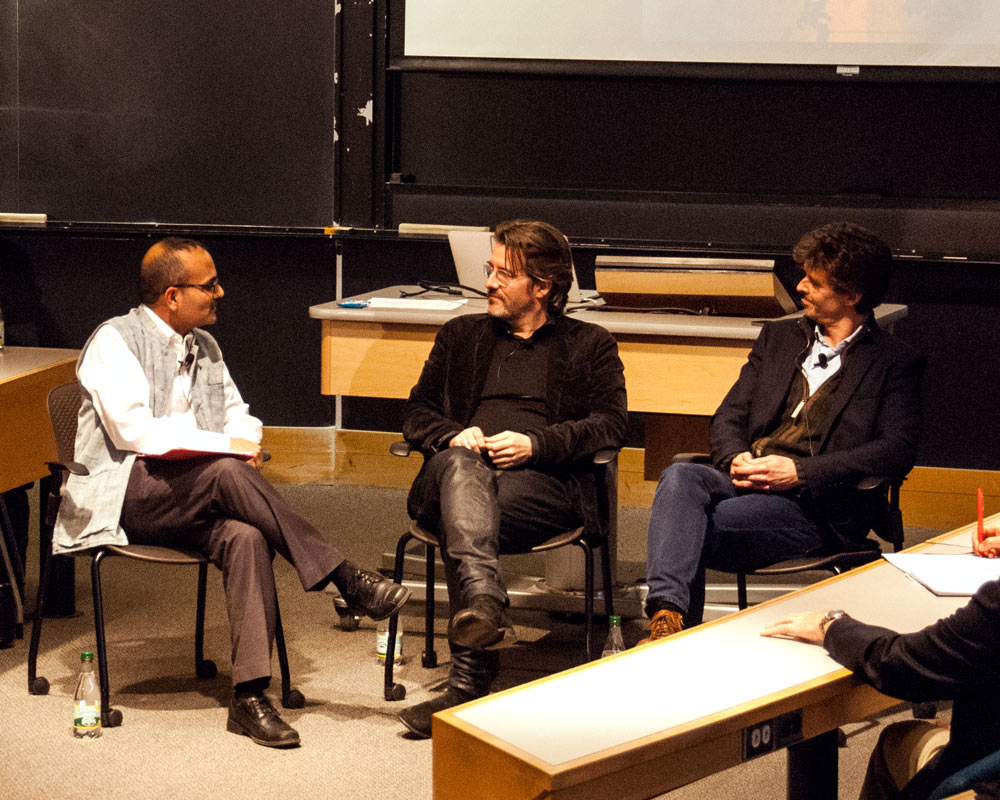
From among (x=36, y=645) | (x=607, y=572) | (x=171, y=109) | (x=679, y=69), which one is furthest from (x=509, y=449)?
(x=171, y=109)

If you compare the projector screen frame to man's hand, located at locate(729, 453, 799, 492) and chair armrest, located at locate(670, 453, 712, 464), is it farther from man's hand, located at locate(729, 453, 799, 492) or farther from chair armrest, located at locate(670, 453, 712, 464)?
man's hand, located at locate(729, 453, 799, 492)

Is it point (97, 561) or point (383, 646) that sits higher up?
point (97, 561)

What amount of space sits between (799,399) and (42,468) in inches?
82.2

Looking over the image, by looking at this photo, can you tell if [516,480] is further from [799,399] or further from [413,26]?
[413,26]

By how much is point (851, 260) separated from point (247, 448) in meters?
1.61

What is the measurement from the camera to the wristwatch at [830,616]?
1.92 m

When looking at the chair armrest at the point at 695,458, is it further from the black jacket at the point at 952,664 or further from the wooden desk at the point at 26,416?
the wooden desk at the point at 26,416

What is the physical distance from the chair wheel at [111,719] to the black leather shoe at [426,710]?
67 cm

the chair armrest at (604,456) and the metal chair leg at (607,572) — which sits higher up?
the chair armrest at (604,456)

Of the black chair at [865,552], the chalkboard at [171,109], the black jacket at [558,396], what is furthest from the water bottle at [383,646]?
the chalkboard at [171,109]

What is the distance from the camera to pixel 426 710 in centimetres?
310

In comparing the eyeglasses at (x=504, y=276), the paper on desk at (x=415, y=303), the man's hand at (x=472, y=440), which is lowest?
the man's hand at (x=472, y=440)

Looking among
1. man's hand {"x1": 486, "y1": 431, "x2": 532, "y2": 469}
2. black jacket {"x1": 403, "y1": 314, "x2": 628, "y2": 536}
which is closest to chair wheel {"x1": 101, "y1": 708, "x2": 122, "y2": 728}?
black jacket {"x1": 403, "y1": 314, "x2": 628, "y2": 536}

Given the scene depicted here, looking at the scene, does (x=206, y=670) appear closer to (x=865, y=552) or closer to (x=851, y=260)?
(x=865, y=552)
